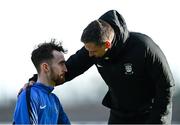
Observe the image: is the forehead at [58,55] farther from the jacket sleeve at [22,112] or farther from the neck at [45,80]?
the jacket sleeve at [22,112]

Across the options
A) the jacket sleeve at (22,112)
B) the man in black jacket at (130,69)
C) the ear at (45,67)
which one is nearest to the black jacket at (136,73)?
the man in black jacket at (130,69)

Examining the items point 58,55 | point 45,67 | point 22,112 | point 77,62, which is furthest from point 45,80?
point 77,62

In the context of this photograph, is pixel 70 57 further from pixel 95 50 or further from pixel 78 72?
pixel 95 50

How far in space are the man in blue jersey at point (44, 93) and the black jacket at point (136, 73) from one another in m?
0.46

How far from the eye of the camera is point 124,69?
905 centimetres

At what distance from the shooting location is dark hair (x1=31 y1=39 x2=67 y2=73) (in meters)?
9.11

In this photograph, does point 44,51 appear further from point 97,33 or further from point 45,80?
point 97,33

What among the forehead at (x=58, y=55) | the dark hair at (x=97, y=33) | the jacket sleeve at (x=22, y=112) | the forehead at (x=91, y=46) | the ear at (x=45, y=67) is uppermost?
the dark hair at (x=97, y=33)

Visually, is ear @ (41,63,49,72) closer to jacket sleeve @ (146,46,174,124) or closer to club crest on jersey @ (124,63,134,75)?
club crest on jersey @ (124,63,134,75)

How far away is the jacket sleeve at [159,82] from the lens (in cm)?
879

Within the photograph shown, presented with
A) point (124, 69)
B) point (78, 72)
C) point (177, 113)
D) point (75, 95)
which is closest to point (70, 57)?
point (78, 72)

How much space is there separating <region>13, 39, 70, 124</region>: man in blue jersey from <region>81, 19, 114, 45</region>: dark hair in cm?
38

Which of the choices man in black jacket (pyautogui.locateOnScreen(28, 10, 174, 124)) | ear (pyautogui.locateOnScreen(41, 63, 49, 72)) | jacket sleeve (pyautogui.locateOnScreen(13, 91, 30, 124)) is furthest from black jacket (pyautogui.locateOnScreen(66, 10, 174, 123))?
jacket sleeve (pyautogui.locateOnScreen(13, 91, 30, 124))

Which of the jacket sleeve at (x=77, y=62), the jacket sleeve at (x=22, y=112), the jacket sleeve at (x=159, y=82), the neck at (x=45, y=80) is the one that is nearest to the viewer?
the jacket sleeve at (x=22, y=112)
